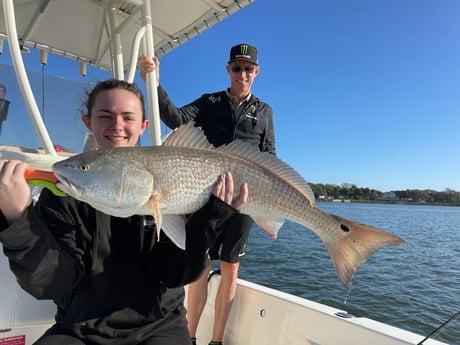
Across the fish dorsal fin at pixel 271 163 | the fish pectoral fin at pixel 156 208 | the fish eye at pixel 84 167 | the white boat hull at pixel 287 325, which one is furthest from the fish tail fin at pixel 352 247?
the fish eye at pixel 84 167

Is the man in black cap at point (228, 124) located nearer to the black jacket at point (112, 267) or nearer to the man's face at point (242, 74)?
the man's face at point (242, 74)

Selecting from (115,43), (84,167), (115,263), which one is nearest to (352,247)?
(115,263)

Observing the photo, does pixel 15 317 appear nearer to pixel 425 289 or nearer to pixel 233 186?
pixel 233 186

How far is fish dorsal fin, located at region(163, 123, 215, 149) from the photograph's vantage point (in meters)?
2.03

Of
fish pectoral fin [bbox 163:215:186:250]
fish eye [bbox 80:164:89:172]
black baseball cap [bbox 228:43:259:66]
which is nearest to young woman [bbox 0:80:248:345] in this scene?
fish pectoral fin [bbox 163:215:186:250]

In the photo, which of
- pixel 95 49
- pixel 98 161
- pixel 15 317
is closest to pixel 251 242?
pixel 95 49

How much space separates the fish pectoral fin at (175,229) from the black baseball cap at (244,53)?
231cm

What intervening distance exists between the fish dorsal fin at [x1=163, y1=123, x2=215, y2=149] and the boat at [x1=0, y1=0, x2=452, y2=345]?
41.3 inches

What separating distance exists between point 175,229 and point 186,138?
54cm

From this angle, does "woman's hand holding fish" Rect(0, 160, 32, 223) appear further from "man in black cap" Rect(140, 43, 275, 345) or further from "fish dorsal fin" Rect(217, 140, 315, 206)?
"man in black cap" Rect(140, 43, 275, 345)

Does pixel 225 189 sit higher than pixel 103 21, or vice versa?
pixel 103 21

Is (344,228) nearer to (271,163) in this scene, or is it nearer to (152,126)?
(271,163)

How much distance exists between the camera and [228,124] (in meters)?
3.78

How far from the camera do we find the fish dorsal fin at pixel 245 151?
80.1 inches
